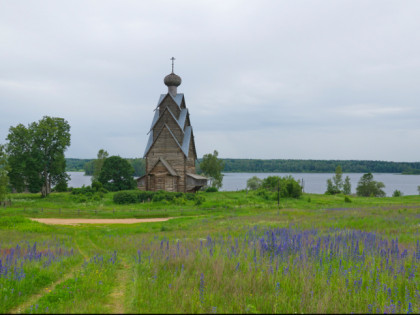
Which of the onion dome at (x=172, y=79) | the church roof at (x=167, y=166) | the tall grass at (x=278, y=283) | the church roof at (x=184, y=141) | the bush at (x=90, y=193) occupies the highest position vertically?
the onion dome at (x=172, y=79)

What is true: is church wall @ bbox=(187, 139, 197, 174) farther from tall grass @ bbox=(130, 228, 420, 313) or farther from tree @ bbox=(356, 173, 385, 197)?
tree @ bbox=(356, 173, 385, 197)

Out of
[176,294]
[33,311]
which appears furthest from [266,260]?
[33,311]

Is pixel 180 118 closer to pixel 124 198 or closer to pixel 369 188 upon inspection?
pixel 124 198

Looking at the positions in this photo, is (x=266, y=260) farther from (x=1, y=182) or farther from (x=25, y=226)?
(x=1, y=182)

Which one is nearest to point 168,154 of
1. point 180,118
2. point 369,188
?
point 180,118

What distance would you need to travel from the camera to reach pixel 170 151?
150ft

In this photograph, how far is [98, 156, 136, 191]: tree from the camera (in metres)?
46.8

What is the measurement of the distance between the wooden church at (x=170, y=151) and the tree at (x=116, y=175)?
3216mm

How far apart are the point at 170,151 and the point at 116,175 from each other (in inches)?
382

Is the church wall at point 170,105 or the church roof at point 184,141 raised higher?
the church wall at point 170,105

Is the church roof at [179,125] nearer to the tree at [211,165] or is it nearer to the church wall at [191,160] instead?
the church wall at [191,160]

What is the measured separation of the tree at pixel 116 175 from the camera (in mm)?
46750

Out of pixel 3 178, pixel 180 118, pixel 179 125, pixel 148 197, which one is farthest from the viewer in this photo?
pixel 180 118

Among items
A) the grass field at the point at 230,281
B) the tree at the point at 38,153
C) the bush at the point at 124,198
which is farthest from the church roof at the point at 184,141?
the grass field at the point at 230,281
